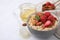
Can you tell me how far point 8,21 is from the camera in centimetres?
101

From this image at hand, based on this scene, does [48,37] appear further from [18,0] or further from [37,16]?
[18,0]

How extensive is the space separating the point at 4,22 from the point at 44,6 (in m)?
0.27

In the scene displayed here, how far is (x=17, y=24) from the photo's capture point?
3.20ft

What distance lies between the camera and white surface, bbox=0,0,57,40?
2.98 ft

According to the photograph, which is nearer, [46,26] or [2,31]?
[46,26]

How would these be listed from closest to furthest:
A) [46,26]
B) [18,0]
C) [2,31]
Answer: [46,26] < [2,31] < [18,0]

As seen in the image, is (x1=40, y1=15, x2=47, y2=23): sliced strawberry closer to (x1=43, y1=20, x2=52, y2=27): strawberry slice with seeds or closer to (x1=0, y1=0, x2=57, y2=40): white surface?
(x1=43, y1=20, x2=52, y2=27): strawberry slice with seeds

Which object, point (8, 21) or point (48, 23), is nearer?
point (48, 23)

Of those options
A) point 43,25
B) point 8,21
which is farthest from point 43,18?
point 8,21

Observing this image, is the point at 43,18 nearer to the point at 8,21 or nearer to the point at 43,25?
the point at 43,25

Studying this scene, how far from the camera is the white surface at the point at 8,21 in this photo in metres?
0.91

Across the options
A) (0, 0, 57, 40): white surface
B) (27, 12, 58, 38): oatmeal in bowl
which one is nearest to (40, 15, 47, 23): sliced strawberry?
(27, 12, 58, 38): oatmeal in bowl

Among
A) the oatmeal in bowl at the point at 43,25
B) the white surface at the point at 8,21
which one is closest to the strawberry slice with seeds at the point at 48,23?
the oatmeal in bowl at the point at 43,25

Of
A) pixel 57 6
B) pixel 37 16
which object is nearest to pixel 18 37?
pixel 37 16
